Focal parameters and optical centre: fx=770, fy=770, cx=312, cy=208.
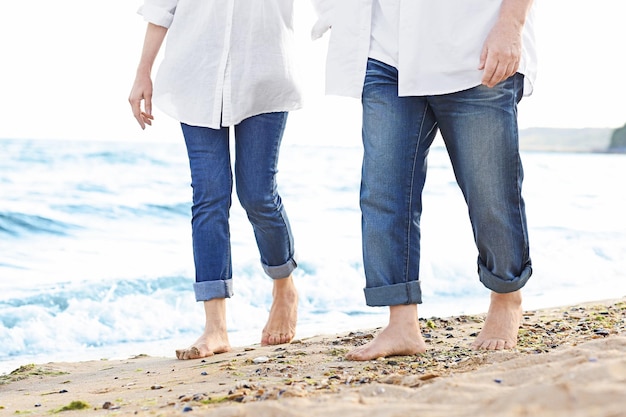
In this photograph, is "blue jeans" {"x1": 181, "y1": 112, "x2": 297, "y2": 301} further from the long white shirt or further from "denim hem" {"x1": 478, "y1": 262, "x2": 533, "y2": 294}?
"denim hem" {"x1": 478, "y1": 262, "x2": 533, "y2": 294}

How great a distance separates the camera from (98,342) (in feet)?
15.7

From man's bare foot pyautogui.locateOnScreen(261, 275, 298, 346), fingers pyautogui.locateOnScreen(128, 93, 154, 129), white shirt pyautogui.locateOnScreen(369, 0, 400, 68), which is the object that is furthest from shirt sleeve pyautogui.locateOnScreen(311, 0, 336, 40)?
man's bare foot pyautogui.locateOnScreen(261, 275, 298, 346)

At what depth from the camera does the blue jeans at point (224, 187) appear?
121 inches

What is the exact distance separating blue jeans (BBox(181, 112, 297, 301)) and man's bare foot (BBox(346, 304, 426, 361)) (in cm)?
76

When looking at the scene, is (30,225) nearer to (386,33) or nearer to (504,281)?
(386,33)

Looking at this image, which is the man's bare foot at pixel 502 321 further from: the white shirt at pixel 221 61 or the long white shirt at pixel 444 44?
the white shirt at pixel 221 61

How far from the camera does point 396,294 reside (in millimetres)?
2592

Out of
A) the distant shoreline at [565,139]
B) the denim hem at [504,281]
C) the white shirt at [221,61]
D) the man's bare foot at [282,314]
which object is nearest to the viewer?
the denim hem at [504,281]

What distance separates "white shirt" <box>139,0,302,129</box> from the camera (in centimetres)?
315

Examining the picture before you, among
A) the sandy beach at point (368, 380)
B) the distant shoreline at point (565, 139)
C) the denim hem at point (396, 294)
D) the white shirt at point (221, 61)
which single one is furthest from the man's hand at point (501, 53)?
the distant shoreline at point (565, 139)

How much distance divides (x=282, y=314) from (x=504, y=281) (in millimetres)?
1089

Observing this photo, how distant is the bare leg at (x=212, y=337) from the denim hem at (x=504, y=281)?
1.05 m

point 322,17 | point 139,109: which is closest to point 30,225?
point 139,109

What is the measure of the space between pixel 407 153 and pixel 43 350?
296cm
